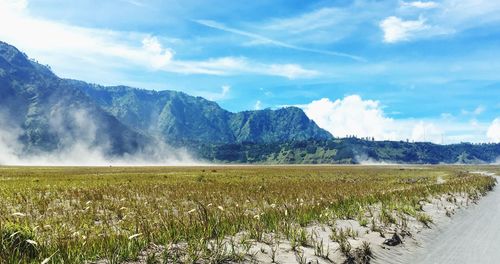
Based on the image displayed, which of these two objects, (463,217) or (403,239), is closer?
(403,239)

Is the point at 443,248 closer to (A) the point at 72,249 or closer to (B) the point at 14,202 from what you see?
(A) the point at 72,249

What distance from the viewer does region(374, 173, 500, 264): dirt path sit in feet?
45.3

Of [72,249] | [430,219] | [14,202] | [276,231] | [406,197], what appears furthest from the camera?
[406,197]

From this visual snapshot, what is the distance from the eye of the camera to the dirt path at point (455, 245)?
45.3 ft

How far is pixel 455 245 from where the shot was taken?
53.2 ft

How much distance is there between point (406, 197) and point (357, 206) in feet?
26.5

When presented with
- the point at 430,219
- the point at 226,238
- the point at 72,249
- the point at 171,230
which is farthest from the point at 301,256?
the point at 430,219

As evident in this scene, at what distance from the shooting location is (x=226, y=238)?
1333cm

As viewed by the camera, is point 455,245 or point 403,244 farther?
point 455,245

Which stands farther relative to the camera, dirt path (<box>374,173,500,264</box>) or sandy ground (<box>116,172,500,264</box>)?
dirt path (<box>374,173,500,264</box>)

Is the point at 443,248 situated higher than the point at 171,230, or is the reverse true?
the point at 171,230

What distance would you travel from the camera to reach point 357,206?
23.9m

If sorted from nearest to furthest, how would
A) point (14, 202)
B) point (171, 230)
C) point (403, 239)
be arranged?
point (171, 230)
point (403, 239)
point (14, 202)

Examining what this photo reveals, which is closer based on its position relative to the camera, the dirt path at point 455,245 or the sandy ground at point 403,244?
the sandy ground at point 403,244
